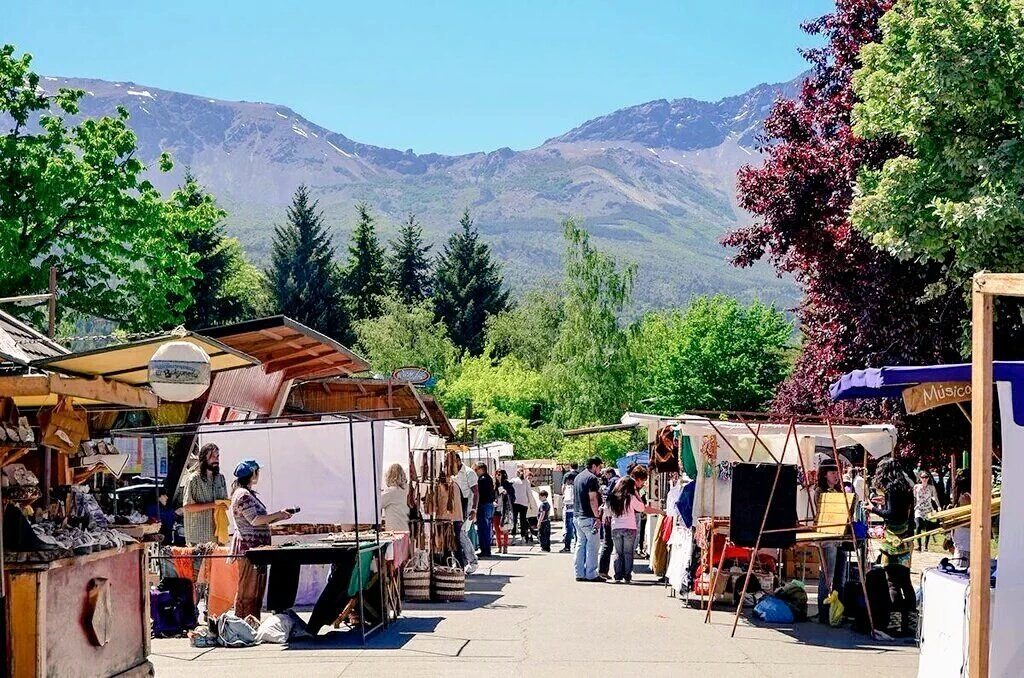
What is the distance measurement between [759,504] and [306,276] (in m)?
64.5

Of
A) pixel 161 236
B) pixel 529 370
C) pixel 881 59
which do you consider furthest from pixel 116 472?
pixel 529 370

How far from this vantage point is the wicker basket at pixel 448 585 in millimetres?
18500

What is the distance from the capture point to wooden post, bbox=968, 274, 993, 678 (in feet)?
26.4

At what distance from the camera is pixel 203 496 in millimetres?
15883

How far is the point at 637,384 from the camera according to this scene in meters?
63.0

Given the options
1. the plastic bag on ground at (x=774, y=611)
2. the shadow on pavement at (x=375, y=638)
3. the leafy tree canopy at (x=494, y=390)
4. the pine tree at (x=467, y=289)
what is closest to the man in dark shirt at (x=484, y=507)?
the plastic bag on ground at (x=774, y=611)

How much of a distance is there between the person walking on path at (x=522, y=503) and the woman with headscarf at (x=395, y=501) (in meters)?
16.1

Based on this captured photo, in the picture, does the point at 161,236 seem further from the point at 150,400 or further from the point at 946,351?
the point at 150,400

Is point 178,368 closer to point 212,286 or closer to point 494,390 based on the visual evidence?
point 212,286

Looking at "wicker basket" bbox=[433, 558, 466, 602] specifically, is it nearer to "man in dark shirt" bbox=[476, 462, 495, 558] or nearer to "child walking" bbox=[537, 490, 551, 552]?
"man in dark shirt" bbox=[476, 462, 495, 558]

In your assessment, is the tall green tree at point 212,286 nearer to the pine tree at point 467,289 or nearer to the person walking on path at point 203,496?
the pine tree at point 467,289

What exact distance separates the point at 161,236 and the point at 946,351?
20.9m

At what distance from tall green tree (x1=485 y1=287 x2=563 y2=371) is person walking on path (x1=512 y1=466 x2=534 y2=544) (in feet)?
133

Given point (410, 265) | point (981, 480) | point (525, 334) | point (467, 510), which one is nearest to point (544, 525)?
point (467, 510)
